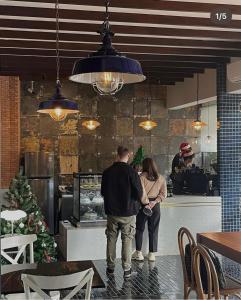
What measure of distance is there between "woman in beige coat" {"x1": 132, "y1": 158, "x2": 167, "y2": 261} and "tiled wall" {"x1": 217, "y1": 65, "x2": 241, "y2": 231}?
1.56 meters

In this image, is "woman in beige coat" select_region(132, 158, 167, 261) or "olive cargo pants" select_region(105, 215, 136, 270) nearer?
"olive cargo pants" select_region(105, 215, 136, 270)

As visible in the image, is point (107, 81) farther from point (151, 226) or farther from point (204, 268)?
point (151, 226)

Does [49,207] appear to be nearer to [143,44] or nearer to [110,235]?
[110,235]

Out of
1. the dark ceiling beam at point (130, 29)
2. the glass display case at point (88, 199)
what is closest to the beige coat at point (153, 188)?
the glass display case at point (88, 199)

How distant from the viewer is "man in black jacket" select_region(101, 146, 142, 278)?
236 inches

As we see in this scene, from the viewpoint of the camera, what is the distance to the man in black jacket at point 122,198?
6004 mm

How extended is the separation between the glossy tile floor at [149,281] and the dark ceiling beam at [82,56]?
3.44 m

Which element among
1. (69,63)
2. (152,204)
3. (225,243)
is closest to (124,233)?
(152,204)

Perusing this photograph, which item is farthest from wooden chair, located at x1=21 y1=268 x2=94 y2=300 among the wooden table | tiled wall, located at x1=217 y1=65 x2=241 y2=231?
tiled wall, located at x1=217 y1=65 x2=241 y2=231

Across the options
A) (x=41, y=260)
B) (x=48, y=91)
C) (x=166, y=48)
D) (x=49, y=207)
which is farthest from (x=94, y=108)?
(x=41, y=260)

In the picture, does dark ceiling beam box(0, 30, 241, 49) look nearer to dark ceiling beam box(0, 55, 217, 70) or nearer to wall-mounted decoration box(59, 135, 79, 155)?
dark ceiling beam box(0, 55, 217, 70)

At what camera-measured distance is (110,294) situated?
540 centimetres

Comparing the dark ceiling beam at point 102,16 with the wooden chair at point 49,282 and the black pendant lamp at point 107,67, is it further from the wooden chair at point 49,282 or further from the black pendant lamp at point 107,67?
the wooden chair at point 49,282

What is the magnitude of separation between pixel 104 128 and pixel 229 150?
14.1 feet
